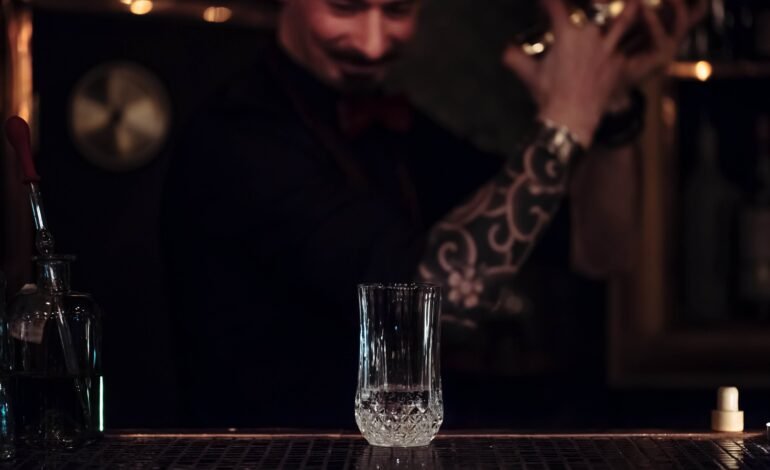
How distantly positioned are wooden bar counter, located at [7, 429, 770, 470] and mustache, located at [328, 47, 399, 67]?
1.29 metres

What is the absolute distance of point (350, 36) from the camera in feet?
9.49

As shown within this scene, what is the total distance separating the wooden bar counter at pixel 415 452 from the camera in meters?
1.53

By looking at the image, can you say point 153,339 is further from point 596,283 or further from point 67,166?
point 596,283

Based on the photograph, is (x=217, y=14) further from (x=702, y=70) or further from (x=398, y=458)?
(x=398, y=458)

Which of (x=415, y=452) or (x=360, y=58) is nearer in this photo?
(x=415, y=452)

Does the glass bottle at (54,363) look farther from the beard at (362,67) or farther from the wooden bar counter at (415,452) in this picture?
the beard at (362,67)

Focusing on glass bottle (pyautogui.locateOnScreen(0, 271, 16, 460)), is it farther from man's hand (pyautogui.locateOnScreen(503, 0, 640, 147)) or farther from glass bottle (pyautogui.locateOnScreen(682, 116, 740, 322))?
glass bottle (pyautogui.locateOnScreen(682, 116, 740, 322))

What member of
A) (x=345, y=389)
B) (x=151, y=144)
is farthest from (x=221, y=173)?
(x=345, y=389)

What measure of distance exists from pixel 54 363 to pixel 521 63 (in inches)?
61.0

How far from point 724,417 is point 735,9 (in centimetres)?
147

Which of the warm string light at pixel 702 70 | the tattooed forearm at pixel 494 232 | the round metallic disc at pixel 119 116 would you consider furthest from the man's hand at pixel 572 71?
the round metallic disc at pixel 119 116

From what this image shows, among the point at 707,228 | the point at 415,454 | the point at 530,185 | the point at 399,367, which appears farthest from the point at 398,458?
the point at 707,228

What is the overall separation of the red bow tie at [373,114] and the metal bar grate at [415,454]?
4.06ft

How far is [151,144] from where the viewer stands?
9.20ft
